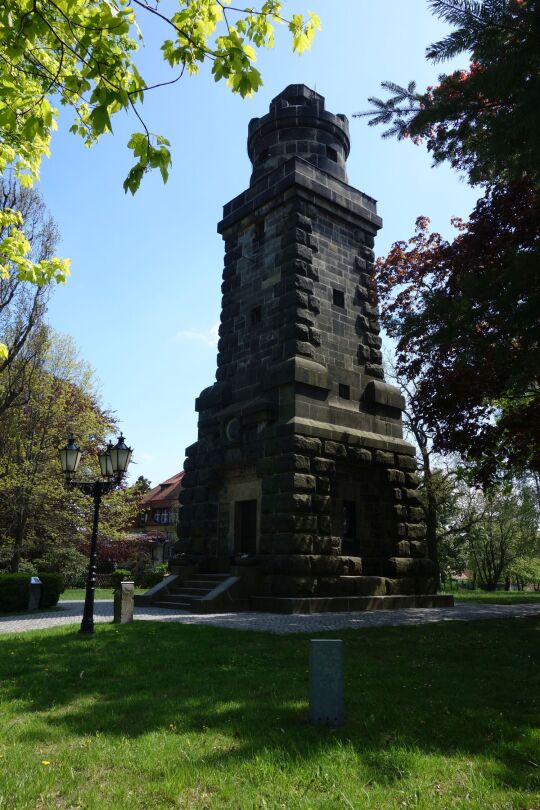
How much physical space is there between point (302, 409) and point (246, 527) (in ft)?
12.8

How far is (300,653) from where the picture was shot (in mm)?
7805

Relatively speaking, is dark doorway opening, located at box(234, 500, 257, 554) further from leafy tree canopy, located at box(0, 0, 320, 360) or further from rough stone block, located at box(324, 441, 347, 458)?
leafy tree canopy, located at box(0, 0, 320, 360)

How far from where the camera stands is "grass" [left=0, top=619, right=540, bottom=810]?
12.1 ft

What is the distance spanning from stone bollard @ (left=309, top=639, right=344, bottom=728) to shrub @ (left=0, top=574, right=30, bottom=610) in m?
13.7

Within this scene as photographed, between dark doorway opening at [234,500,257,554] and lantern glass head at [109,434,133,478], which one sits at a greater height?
lantern glass head at [109,434,133,478]

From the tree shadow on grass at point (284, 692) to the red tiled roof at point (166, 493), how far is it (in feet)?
140

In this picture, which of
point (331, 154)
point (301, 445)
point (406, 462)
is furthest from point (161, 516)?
point (301, 445)

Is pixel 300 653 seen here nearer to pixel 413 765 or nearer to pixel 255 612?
pixel 413 765

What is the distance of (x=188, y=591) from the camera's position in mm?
15117

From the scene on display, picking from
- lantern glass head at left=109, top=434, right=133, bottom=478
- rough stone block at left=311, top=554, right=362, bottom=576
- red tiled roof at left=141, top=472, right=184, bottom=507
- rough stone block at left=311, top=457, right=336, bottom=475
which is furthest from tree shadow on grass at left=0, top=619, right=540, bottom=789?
red tiled roof at left=141, top=472, right=184, bottom=507

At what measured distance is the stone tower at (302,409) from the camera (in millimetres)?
13812

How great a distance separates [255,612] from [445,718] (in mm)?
8536

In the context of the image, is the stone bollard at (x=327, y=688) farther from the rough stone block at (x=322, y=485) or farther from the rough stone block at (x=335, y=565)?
the rough stone block at (x=322, y=485)

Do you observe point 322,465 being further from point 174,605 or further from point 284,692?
point 284,692
